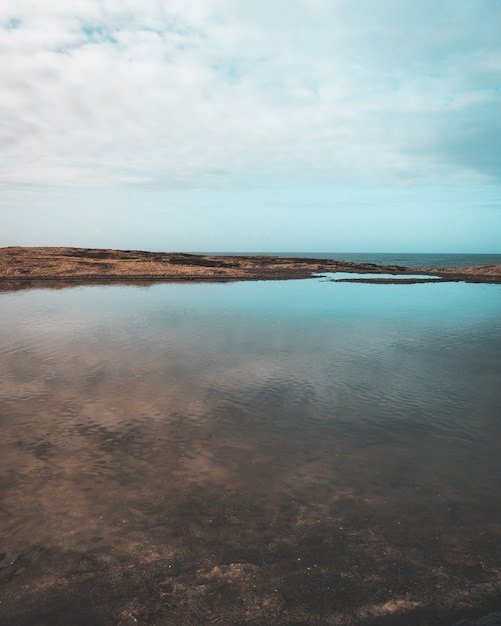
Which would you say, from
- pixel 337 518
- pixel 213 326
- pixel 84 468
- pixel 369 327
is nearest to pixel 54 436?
pixel 84 468

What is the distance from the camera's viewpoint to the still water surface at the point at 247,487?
5695 millimetres

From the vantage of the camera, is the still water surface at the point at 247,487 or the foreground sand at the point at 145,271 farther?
the foreground sand at the point at 145,271

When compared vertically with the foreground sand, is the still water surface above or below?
below

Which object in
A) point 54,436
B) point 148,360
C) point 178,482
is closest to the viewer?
point 178,482

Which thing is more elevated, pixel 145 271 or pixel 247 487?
pixel 145 271

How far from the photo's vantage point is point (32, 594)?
18.5 ft

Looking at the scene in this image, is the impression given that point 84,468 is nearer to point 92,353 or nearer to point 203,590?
point 203,590

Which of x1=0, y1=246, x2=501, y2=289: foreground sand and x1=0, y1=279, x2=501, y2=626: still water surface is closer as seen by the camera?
x1=0, y1=279, x2=501, y2=626: still water surface

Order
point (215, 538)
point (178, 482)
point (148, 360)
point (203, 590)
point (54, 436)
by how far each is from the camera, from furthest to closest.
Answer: point (148, 360) < point (54, 436) < point (178, 482) < point (215, 538) < point (203, 590)

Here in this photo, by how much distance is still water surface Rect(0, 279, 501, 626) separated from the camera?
5.70 m

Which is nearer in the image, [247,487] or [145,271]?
[247,487]

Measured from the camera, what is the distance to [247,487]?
827 cm

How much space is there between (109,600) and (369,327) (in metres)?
23.8

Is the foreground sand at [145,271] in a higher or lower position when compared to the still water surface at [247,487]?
higher
